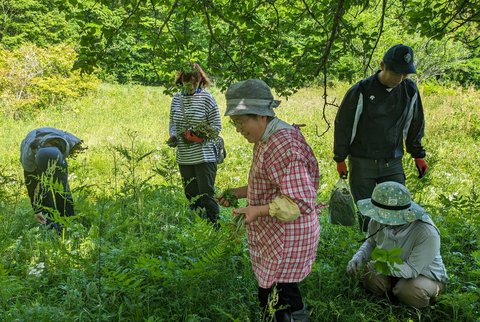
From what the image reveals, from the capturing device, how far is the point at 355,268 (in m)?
3.06

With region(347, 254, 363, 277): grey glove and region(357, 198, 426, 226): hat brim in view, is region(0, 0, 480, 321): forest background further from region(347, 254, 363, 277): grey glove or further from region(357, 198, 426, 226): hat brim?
region(357, 198, 426, 226): hat brim

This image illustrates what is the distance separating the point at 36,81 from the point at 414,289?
13.4m

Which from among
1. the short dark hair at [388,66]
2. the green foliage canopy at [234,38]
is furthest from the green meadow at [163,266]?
the short dark hair at [388,66]

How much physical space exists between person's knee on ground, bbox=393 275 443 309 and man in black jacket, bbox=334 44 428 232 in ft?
2.96

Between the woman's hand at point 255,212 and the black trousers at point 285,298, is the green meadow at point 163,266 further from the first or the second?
A: the woman's hand at point 255,212

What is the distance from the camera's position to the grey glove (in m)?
3.05

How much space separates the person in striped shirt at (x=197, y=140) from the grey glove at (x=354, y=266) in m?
1.67

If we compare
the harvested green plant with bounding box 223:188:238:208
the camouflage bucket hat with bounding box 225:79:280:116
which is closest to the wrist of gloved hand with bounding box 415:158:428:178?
the harvested green plant with bounding box 223:188:238:208

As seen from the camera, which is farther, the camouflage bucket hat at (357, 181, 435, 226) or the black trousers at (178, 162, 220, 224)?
the black trousers at (178, 162, 220, 224)

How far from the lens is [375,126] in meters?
3.54

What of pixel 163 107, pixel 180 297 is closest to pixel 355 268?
pixel 180 297

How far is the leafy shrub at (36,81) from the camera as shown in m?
11.9

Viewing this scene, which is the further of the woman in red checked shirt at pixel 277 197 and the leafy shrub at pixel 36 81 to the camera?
the leafy shrub at pixel 36 81

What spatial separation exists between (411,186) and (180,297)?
2904 mm
